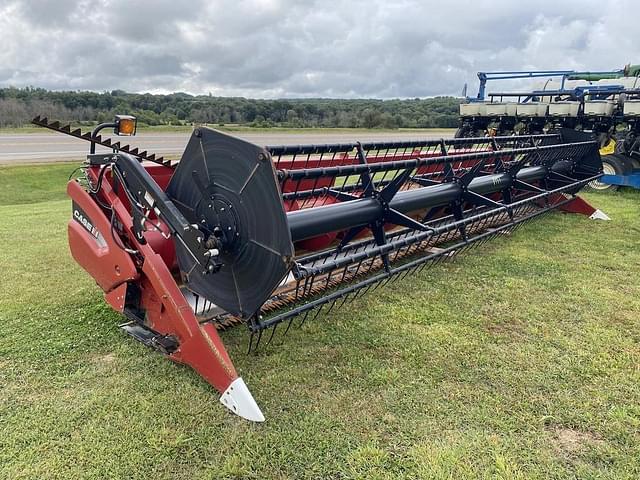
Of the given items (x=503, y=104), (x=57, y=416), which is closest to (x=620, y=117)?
(x=503, y=104)

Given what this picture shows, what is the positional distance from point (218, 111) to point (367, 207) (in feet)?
126

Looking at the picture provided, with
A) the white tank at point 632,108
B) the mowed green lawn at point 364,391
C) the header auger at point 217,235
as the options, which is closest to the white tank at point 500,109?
the white tank at point 632,108

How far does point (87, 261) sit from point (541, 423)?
9.32ft

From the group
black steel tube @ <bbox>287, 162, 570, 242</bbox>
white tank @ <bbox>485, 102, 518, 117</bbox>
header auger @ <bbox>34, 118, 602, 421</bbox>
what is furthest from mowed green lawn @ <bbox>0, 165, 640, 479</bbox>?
white tank @ <bbox>485, 102, 518, 117</bbox>

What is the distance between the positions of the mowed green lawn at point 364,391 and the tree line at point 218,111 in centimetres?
2901

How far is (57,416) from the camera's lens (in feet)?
8.01

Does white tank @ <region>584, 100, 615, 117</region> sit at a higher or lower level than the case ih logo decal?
higher

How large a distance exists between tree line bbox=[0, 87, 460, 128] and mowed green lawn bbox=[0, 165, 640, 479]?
29.0 meters

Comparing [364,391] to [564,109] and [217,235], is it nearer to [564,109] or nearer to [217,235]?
Answer: [217,235]

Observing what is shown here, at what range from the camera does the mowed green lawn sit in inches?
85.6

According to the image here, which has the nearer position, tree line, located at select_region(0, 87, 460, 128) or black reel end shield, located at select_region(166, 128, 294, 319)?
black reel end shield, located at select_region(166, 128, 294, 319)

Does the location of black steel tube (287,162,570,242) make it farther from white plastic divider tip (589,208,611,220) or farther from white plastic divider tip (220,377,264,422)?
white plastic divider tip (589,208,611,220)

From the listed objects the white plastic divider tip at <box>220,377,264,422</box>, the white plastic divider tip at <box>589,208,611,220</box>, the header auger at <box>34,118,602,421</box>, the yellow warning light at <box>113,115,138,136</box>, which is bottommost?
the white plastic divider tip at <box>589,208,611,220</box>

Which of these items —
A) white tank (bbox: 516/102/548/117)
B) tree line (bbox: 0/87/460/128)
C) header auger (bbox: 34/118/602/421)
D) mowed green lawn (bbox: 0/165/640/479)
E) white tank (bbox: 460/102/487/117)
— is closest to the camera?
mowed green lawn (bbox: 0/165/640/479)
